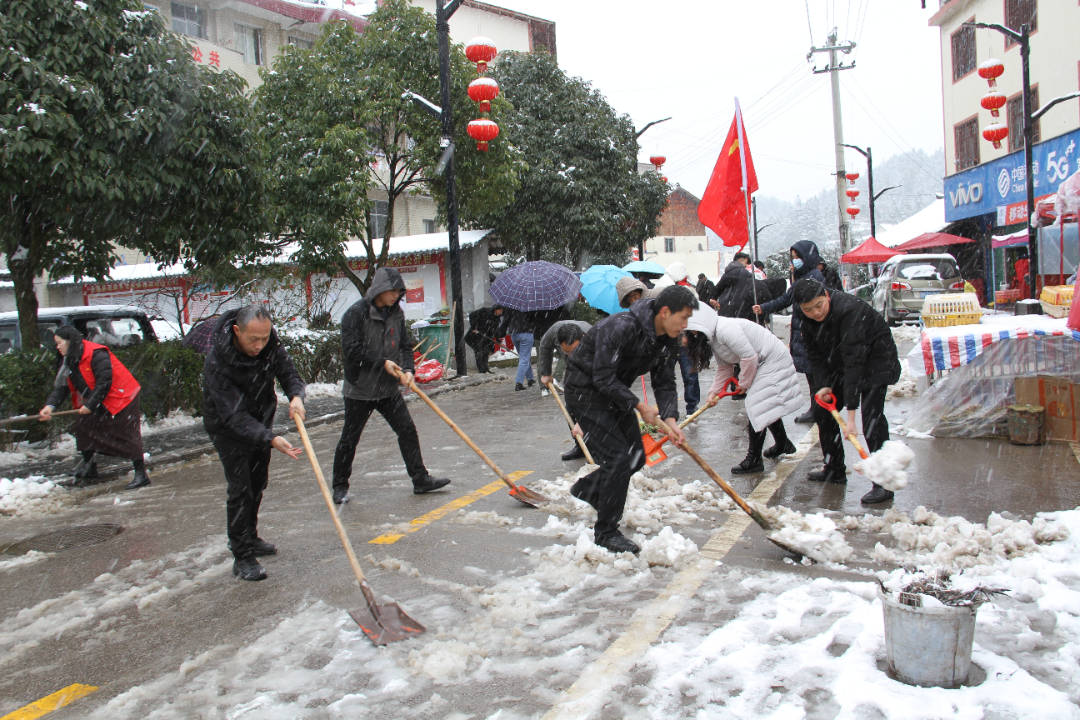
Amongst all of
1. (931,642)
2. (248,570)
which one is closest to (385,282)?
(248,570)

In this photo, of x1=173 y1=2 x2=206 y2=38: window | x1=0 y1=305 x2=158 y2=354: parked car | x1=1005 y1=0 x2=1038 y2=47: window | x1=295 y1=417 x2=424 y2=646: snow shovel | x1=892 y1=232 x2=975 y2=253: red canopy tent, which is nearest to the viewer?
x1=295 y1=417 x2=424 y2=646: snow shovel

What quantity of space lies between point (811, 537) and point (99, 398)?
19.4 feet

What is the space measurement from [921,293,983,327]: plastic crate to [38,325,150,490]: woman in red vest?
27.6 ft

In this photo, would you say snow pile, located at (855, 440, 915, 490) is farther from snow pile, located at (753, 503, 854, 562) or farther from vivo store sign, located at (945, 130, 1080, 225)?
vivo store sign, located at (945, 130, 1080, 225)

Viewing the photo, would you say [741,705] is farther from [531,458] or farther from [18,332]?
[18,332]

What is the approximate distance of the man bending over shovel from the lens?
4363 millimetres

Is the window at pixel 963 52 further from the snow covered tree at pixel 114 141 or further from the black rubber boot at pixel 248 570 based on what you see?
the black rubber boot at pixel 248 570

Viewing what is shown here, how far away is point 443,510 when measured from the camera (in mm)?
5828

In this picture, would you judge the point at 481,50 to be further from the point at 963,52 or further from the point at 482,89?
the point at 963,52

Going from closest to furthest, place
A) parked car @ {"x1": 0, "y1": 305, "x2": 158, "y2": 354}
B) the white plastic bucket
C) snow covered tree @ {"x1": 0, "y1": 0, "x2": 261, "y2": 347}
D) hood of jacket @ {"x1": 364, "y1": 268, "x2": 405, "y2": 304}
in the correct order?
the white plastic bucket → hood of jacket @ {"x1": 364, "y1": 268, "x2": 405, "y2": 304} → snow covered tree @ {"x1": 0, "y1": 0, "x2": 261, "y2": 347} → parked car @ {"x1": 0, "y1": 305, "x2": 158, "y2": 354}

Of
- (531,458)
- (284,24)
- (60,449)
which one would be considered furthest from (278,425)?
(284,24)

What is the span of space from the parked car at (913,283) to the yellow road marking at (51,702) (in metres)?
20.6

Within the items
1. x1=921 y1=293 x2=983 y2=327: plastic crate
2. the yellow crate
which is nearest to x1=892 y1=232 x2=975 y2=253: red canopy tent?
x1=921 y1=293 x2=983 y2=327: plastic crate

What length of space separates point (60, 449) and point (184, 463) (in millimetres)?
1640
